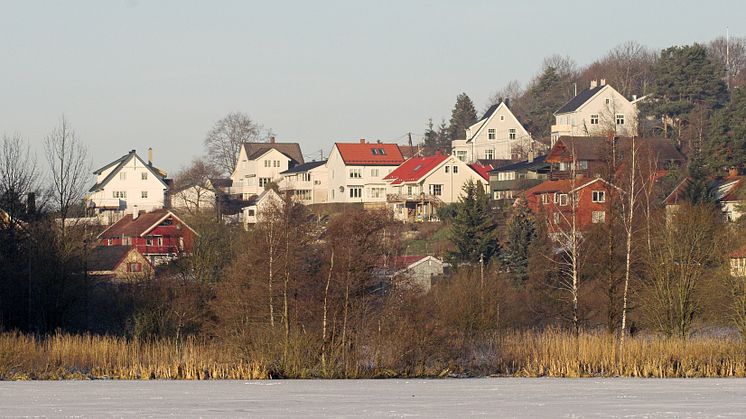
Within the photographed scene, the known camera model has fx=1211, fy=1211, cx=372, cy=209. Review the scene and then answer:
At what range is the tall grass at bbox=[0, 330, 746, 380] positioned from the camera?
86.7 ft

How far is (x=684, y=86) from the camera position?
8306 centimetres

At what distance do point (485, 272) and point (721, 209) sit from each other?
16939mm

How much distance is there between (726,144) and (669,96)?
19.7m

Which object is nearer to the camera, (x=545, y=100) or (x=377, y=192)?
(x=377, y=192)

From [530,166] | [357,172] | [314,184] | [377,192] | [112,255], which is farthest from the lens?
[314,184]

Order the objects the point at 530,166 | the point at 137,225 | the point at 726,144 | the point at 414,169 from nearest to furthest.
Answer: the point at 726,144, the point at 137,225, the point at 530,166, the point at 414,169

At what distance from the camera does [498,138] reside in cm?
9962

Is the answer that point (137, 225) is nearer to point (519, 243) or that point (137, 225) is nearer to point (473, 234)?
point (473, 234)

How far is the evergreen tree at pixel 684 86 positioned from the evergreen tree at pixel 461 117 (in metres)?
35.2

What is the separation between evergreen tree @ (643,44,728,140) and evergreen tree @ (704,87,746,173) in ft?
54.2

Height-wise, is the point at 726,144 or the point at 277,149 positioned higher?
the point at 277,149

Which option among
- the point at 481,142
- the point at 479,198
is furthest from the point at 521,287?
the point at 481,142

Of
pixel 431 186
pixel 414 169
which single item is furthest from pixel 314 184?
pixel 431 186

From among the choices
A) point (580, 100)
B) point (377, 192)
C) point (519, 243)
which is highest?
point (580, 100)
